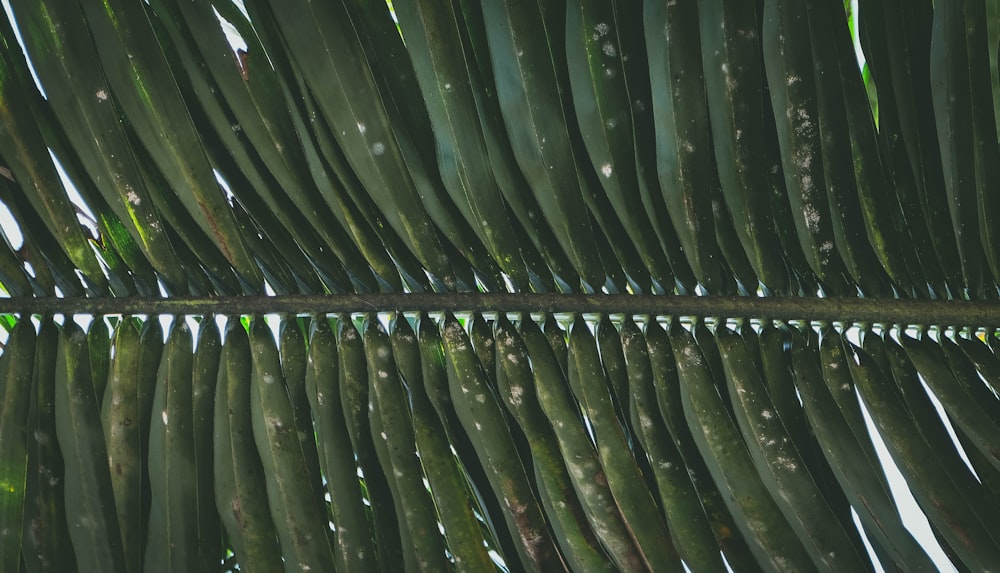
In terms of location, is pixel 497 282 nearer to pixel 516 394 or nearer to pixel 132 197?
pixel 516 394

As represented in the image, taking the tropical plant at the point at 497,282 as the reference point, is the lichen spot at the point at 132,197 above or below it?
above

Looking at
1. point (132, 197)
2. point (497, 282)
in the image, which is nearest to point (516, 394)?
point (497, 282)

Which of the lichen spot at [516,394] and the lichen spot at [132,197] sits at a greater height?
the lichen spot at [132,197]

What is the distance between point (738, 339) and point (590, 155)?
0.22 metres

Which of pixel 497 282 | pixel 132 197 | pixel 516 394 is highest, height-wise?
pixel 132 197

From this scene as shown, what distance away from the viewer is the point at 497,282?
827 mm

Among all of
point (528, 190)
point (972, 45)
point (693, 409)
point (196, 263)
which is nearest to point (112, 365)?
point (196, 263)

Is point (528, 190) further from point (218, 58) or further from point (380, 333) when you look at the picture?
point (218, 58)

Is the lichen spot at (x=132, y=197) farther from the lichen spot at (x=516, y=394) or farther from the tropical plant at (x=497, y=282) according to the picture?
the lichen spot at (x=516, y=394)

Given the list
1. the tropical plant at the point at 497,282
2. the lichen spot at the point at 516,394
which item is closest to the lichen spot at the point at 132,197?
the tropical plant at the point at 497,282

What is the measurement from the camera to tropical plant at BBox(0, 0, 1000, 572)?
2.39 ft

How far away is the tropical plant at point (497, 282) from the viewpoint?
2.39ft

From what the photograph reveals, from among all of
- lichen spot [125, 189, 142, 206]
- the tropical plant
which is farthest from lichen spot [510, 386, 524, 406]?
lichen spot [125, 189, 142, 206]

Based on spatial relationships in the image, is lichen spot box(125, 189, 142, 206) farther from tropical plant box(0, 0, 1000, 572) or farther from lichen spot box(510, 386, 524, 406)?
lichen spot box(510, 386, 524, 406)
